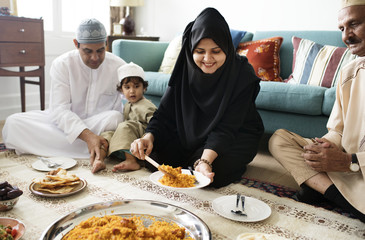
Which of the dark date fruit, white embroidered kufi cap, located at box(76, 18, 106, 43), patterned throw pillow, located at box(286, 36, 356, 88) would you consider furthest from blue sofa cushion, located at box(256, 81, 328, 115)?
the dark date fruit

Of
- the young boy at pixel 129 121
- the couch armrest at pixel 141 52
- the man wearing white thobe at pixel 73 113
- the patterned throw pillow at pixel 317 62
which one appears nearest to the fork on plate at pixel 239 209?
the young boy at pixel 129 121

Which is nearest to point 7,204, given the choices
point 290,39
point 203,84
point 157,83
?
point 203,84

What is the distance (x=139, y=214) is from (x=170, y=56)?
247cm

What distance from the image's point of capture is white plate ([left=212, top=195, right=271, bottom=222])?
1.47m

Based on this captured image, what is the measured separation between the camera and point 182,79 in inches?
78.5

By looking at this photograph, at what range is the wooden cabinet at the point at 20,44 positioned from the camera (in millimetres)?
3039

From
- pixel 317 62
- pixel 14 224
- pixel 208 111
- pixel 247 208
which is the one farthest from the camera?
pixel 317 62

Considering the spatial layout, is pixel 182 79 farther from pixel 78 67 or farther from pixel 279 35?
pixel 279 35

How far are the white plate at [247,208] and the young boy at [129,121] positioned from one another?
2.38 feet

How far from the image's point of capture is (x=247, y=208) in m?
1.56

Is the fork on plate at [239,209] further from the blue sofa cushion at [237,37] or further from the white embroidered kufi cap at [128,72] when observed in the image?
the blue sofa cushion at [237,37]

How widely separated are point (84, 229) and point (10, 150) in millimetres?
1619

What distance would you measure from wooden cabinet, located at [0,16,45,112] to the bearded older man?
2.51m

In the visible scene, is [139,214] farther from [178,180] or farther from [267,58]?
[267,58]
